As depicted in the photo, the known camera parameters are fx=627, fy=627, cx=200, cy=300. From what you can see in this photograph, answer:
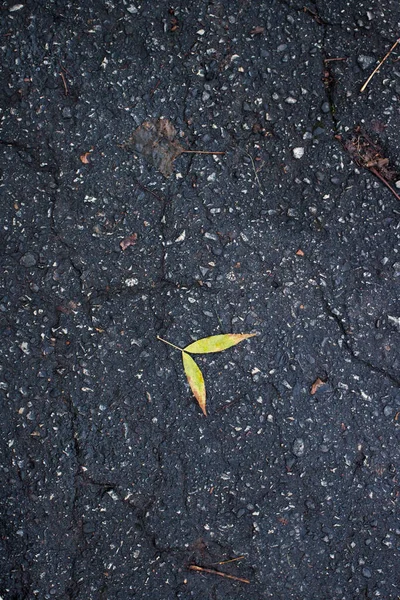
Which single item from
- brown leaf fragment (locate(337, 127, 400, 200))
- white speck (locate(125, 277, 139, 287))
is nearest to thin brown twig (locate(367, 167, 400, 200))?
brown leaf fragment (locate(337, 127, 400, 200))

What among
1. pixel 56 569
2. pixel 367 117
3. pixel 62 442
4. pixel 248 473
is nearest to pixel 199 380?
pixel 248 473

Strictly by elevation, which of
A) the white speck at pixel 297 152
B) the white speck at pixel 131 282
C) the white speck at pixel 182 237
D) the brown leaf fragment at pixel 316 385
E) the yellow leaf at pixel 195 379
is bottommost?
the brown leaf fragment at pixel 316 385

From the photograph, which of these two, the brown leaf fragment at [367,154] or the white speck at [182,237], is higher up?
the brown leaf fragment at [367,154]

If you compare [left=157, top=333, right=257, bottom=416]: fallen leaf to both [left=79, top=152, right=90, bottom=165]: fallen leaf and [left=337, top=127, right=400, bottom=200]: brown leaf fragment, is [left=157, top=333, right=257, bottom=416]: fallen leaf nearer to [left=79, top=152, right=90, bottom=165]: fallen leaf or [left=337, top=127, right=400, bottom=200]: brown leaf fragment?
[left=79, top=152, right=90, bottom=165]: fallen leaf

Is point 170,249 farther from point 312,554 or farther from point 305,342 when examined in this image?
point 312,554

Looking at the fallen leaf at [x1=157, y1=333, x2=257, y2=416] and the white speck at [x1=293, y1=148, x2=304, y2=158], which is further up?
the white speck at [x1=293, y1=148, x2=304, y2=158]

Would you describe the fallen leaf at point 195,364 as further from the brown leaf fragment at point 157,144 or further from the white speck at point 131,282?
the brown leaf fragment at point 157,144

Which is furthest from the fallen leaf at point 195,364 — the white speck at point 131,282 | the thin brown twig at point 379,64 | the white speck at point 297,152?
the thin brown twig at point 379,64
